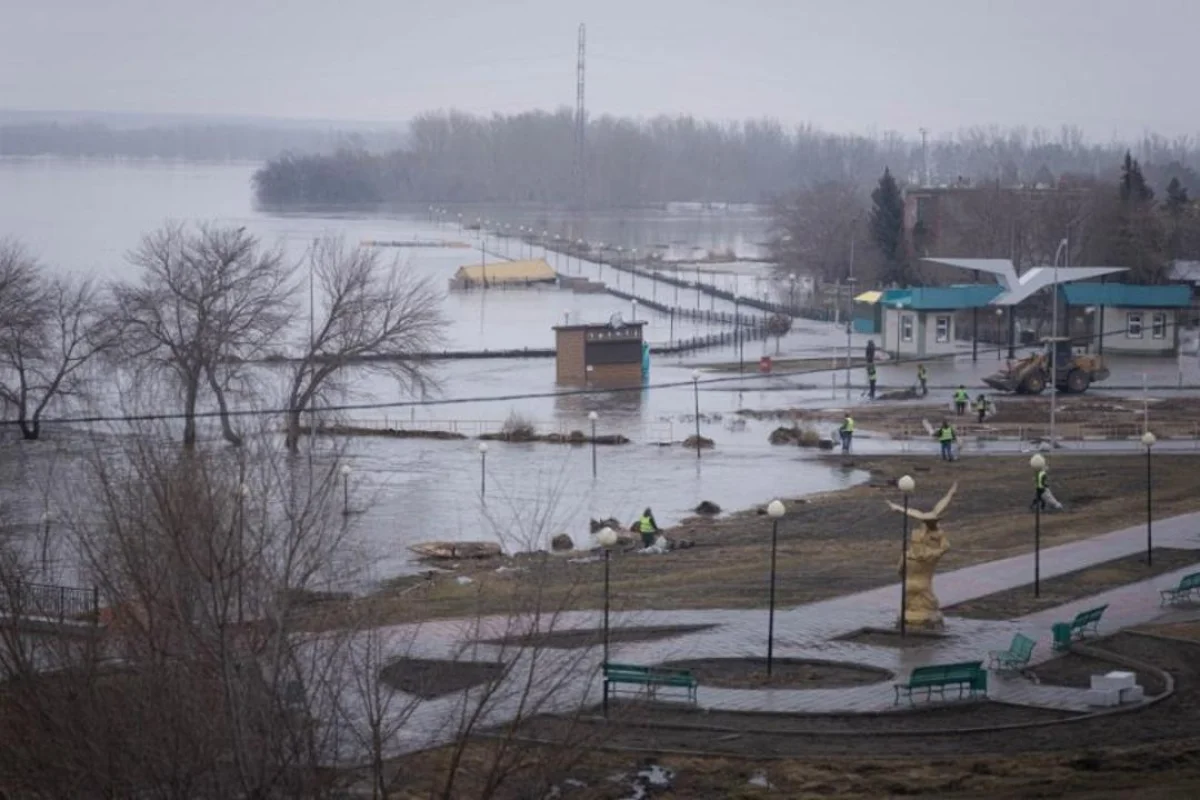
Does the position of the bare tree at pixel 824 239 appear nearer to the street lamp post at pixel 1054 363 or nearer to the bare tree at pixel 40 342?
the street lamp post at pixel 1054 363

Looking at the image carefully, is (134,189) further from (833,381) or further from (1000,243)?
(833,381)

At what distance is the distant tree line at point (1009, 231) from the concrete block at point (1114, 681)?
102 ft

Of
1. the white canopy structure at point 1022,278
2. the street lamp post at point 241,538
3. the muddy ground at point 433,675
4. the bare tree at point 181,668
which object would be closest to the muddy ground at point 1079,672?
the muddy ground at point 433,675

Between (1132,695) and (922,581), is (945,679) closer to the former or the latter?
(1132,695)

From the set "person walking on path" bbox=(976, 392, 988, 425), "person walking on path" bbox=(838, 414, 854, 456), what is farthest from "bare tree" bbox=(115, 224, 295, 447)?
"person walking on path" bbox=(976, 392, 988, 425)

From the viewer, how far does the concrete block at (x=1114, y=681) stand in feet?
38.3

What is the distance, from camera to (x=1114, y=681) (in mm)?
11703

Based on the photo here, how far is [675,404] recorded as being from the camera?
32.9 metres

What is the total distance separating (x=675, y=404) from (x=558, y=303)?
90.5 feet

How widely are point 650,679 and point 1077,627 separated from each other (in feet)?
11.9

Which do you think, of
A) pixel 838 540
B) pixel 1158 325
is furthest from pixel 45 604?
pixel 1158 325

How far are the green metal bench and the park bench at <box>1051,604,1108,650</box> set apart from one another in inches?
114

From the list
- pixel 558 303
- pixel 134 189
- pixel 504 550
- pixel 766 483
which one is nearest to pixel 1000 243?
pixel 558 303

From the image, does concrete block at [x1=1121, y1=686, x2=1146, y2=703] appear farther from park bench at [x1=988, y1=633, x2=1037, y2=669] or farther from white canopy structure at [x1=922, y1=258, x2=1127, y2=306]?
white canopy structure at [x1=922, y1=258, x2=1127, y2=306]
